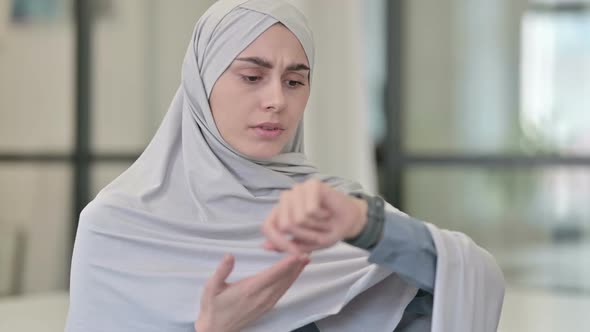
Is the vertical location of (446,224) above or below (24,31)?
below

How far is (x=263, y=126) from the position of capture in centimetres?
150

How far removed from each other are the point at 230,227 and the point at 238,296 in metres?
0.19

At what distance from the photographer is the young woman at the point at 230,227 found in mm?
1470

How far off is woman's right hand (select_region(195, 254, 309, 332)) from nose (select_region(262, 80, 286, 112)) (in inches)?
10.4

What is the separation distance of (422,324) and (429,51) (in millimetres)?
3633

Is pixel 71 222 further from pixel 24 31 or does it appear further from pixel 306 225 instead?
pixel 306 225

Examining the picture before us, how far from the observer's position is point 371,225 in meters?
1.19

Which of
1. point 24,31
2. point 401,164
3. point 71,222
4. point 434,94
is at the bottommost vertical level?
point 71,222

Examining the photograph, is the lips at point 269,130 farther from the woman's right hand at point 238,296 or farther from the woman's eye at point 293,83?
the woman's right hand at point 238,296

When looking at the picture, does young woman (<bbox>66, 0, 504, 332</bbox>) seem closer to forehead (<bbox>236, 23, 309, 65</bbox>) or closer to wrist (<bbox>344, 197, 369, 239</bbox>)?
forehead (<bbox>236, 23, 309, 65</bbox>)

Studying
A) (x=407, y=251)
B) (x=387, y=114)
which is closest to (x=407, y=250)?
(x=407, y=251)

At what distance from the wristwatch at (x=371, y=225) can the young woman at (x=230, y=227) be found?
188mm

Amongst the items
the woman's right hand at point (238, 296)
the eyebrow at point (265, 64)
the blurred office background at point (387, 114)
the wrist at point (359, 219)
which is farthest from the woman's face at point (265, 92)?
the blurred office background at point (387, 114)

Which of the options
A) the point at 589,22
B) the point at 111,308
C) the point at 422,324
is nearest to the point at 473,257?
the point at 422,324
